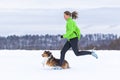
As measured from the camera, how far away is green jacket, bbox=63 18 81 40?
13469 mm

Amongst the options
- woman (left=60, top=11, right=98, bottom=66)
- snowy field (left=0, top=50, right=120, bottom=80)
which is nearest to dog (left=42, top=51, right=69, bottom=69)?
snowy field (left=0, top=50, right=120, bottom=80)

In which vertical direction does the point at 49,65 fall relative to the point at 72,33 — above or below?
below

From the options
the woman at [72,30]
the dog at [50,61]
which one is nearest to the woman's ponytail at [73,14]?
the woman at [72,30]

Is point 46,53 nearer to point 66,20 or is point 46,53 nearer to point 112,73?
point 66,20

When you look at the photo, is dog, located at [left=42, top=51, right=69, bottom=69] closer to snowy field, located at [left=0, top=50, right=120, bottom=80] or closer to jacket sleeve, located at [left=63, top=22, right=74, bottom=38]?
snowy field, located at [left=0, top=50, right=120, bottom=80]

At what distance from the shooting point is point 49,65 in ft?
45.9

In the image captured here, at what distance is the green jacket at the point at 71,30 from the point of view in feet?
44.2

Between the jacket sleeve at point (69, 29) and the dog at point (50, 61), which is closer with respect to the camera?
the jacket sleeve at point (69, 29)

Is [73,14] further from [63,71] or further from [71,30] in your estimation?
[63,71]

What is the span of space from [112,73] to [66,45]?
2.02m

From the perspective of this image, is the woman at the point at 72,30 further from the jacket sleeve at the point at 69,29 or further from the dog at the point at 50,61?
the dog at the point at 50,61

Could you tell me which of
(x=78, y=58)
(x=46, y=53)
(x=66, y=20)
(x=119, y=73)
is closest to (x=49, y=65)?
(x=46, y=53)

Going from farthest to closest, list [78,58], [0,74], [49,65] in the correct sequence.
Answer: [78,58] → [49,65] → [0,74]

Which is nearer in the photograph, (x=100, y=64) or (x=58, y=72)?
(x=58, y=72)
